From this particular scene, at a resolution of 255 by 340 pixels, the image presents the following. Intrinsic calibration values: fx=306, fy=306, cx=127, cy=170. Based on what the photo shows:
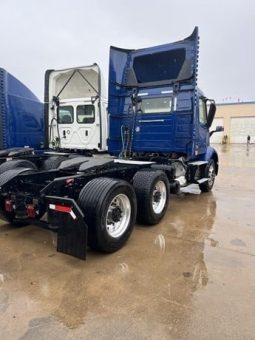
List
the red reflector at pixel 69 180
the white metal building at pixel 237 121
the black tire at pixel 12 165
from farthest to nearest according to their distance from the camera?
the white metal building at pixel 237 121
the black tire at pixel 12 165
the red reflector at pixel 69 180

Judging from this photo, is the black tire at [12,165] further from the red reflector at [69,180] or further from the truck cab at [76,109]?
the truck cab at [76,109]

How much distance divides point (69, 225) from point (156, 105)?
13.9 feet

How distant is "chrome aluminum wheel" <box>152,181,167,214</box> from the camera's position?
529cm

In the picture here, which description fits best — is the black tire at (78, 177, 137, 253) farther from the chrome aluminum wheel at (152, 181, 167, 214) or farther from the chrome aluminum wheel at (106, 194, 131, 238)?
the chrome aluminum wheel at (152, 181, 167, 214)

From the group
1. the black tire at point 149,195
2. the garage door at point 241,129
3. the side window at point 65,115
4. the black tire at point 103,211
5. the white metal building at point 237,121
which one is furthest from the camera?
the white metal building at point 237,121

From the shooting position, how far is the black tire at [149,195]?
191 inches

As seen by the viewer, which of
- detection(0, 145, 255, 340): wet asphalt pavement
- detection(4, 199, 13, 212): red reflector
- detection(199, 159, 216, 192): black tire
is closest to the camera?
detection(0, 145, 255, 340): wet asphalt pavement

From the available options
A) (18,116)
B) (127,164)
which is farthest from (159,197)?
(18,116)

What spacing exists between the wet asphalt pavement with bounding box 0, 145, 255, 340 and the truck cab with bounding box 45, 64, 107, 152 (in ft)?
12.4

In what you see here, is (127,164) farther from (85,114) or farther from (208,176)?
(208,176)

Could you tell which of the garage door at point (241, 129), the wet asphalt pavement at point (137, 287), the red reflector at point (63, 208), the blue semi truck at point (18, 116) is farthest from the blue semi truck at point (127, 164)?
the garage door at point (241, 129)

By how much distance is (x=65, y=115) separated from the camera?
8367 millimetres

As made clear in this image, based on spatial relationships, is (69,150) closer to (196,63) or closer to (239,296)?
(196,63)

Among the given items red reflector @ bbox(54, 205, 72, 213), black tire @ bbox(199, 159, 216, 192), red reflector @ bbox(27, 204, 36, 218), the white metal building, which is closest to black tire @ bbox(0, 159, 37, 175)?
red reflector @ bbox(27, 204, 36, 218)
